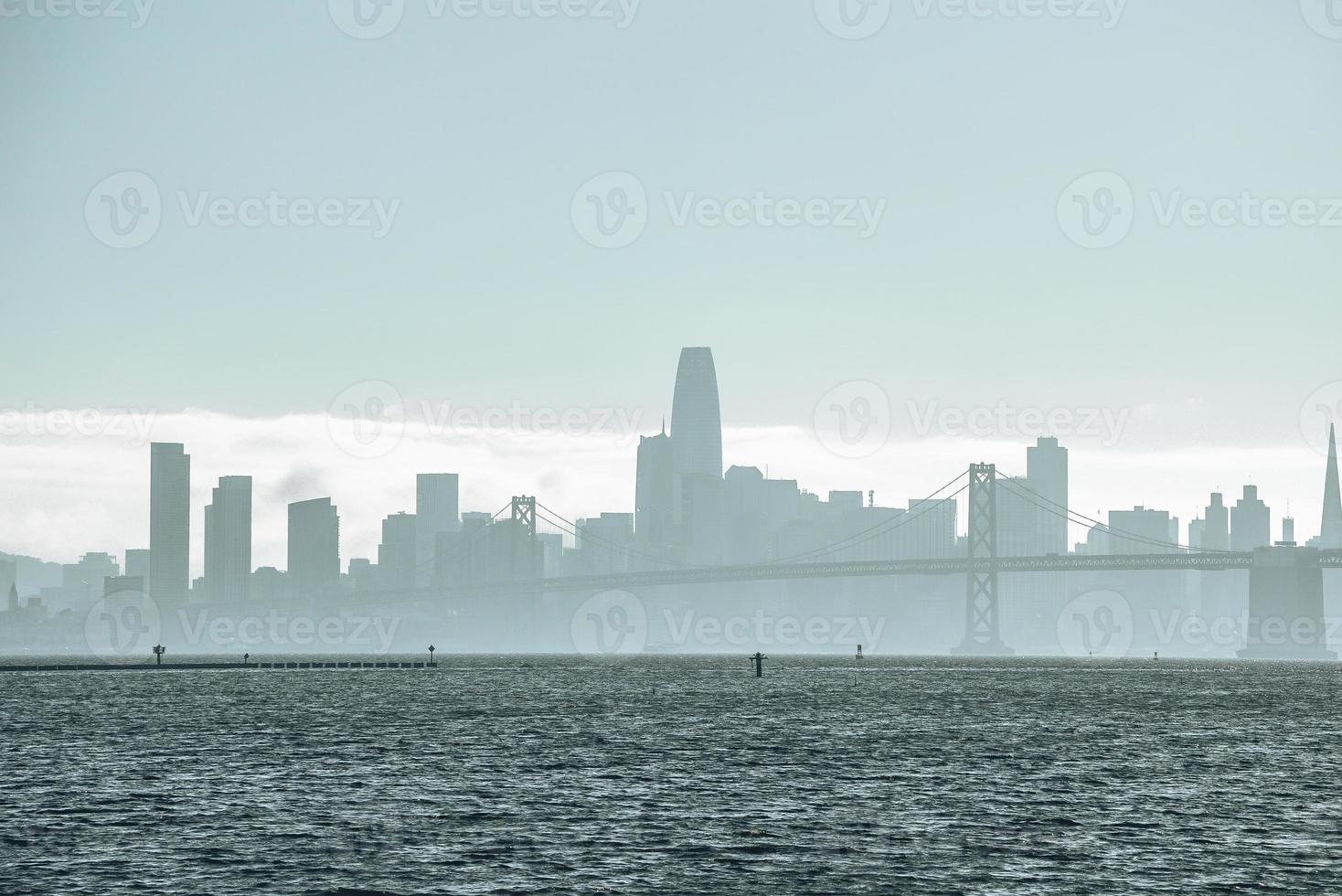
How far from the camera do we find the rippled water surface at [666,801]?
40688mm

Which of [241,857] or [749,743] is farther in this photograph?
[749,743]

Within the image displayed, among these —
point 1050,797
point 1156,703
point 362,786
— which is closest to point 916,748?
point 1050,797

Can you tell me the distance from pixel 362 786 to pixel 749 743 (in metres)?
26.1

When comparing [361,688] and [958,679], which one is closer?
[361,688]

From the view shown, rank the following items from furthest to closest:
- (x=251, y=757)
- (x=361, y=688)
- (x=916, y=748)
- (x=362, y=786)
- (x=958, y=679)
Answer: (x=958, y=679) < (x=361, y=688) < (x=916, y=748) < (x=251, y=757) < (x=362, y=786)

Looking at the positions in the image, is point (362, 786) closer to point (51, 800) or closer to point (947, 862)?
point (51, 800)

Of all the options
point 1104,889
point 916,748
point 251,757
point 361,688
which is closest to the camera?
point 1104,889

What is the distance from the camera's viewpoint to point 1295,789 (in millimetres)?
60375

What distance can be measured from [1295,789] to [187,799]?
137 feet

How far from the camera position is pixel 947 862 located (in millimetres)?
42500

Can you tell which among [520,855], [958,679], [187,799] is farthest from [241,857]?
[958,679]

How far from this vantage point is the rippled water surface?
133ft

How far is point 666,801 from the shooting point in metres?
55.5

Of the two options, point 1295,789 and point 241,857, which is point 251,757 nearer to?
point 241,857
